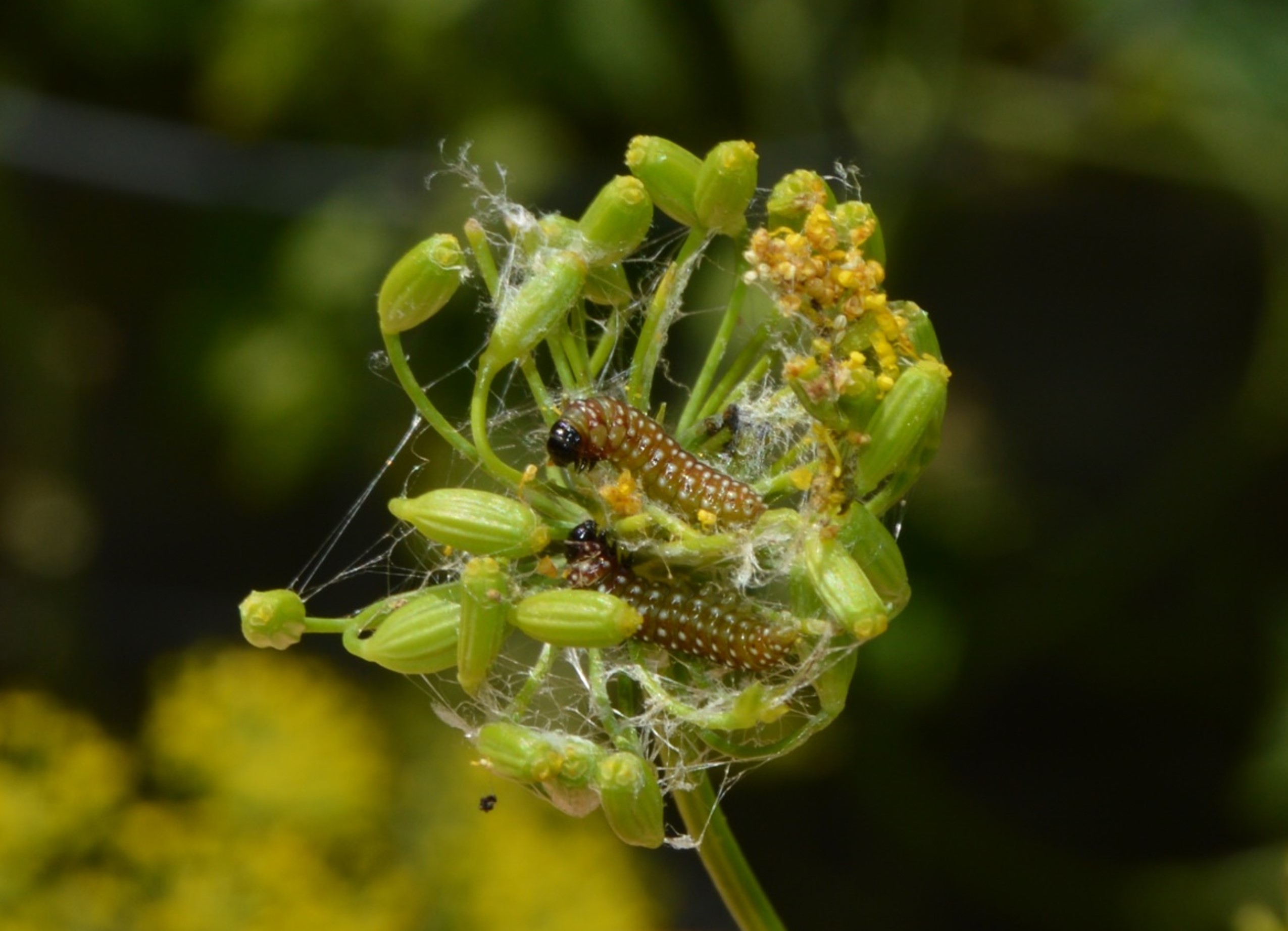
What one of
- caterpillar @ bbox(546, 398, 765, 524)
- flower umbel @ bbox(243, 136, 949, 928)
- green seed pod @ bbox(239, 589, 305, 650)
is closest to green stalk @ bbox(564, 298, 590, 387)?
flower umbel @ bbox(243, 136, 949, 928)

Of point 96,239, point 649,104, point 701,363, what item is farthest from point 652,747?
point 96,239

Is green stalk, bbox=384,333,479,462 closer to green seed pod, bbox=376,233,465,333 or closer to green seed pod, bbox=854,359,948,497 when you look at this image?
green seed pod, bbox=376,233,465,333

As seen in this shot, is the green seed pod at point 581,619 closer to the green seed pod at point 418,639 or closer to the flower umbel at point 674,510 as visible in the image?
the flower umbel at point 674,510

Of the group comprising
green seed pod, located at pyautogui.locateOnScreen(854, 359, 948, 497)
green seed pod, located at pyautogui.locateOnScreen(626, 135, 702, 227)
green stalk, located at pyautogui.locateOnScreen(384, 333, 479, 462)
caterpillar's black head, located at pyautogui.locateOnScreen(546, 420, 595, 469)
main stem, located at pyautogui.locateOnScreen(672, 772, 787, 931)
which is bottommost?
main stem, located at pyautogui.locateOnScreen(672, 772, 787, 931)

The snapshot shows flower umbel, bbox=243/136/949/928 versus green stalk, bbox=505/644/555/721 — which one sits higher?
flower umbel, bbox=243/136/949/928

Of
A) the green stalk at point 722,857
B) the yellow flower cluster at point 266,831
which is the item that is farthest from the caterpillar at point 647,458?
the yellow flower cluster at point 266,831

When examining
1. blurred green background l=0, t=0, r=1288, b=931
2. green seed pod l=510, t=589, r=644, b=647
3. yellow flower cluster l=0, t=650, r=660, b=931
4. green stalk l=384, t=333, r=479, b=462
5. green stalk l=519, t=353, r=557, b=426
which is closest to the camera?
green seed pod l=510, t=589, r=644, b=647

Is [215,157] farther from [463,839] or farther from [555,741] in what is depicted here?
[555,741]
